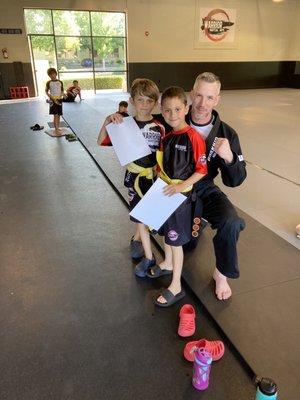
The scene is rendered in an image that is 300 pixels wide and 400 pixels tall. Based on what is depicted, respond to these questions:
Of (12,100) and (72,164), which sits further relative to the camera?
(12,100)

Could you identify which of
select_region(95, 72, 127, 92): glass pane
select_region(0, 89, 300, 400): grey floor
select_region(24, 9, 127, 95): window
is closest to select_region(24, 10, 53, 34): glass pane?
select_region(24, 9, 127, 95): window

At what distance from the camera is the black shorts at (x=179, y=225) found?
6.11 ft

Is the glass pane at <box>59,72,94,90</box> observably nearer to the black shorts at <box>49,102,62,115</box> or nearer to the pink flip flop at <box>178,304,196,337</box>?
the black shorts at <box>49,102,62,115</box>

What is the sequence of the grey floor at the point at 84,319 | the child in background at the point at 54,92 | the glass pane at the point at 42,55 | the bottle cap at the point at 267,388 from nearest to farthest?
1. the bottle cap at the point at 267,388
2. the grey floor at the point at 84,319
3. the child in background at the point at 54,92
4. the glass pane at the point at 42,55

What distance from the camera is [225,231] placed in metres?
1.84

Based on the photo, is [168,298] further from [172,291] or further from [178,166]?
[178,166]

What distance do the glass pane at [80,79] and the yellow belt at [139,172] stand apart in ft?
43.0

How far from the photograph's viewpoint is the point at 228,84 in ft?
51.9

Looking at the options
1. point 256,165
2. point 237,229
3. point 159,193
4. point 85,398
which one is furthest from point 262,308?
point 256,165

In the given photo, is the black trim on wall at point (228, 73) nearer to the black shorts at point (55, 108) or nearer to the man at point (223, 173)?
the black shorts at point (55, 108)

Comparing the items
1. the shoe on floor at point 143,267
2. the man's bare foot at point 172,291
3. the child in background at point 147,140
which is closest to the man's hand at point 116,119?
the child in background at point 147,140

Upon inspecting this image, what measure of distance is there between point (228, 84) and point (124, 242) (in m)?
15.0

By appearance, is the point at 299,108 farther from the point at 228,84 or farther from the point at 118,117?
the point at 118,117

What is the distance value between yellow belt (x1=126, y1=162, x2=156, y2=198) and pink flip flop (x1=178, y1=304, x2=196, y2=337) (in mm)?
757
